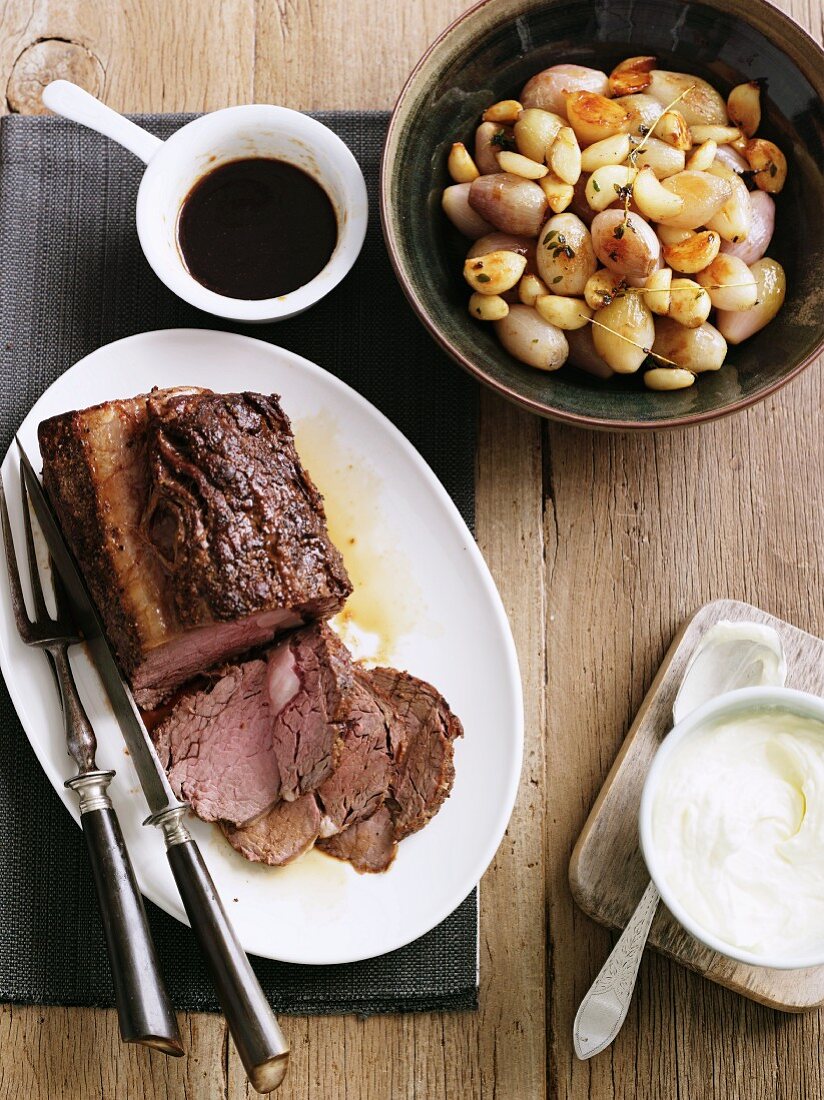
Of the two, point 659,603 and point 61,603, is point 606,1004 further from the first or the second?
point 61,603

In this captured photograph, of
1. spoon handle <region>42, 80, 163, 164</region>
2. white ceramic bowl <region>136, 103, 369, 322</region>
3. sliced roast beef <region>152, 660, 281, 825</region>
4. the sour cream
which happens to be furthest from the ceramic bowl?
sliced roast beef <region>152, 660, 281, 825</region>

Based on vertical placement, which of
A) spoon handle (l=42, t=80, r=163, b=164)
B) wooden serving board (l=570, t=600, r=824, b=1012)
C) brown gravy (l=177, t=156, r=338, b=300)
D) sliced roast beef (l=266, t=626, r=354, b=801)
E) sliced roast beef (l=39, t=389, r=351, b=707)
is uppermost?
spoon handle (l=42, t=80, r=163, b=164)

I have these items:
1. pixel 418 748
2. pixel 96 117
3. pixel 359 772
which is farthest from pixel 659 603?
pixel 96 117

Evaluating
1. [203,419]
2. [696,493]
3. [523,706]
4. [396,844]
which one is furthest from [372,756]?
[696,493]

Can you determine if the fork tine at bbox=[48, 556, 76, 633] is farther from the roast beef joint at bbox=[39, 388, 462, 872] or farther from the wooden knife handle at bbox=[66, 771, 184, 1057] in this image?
the wooden knife handle at bbox=[66, 771, 184, 1057]

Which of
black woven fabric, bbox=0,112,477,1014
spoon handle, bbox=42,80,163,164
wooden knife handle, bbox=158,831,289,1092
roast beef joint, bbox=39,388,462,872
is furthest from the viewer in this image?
black woven fabric, bbox=0,112,477,1014

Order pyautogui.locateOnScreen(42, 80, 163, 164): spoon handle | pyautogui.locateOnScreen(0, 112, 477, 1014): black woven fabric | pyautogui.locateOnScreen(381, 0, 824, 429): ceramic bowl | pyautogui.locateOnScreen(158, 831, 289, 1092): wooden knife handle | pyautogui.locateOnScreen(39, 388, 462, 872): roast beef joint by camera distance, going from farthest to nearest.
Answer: pyautogui.locateOnScreen(0, 112, 477, 1014): black woven fabric → pyautogui.locateOnScreen(42, 80, 163, 164): spoon handle → pyautogui.locateOnScreen(381, 0, 824, 429): ceramic bowl → pyautogui.locateOnScreen(39, 388, 462, 872): roast beef joint → pyautogui.locateOnScreen(158, 831, 289, 1092): wooden knife handle
